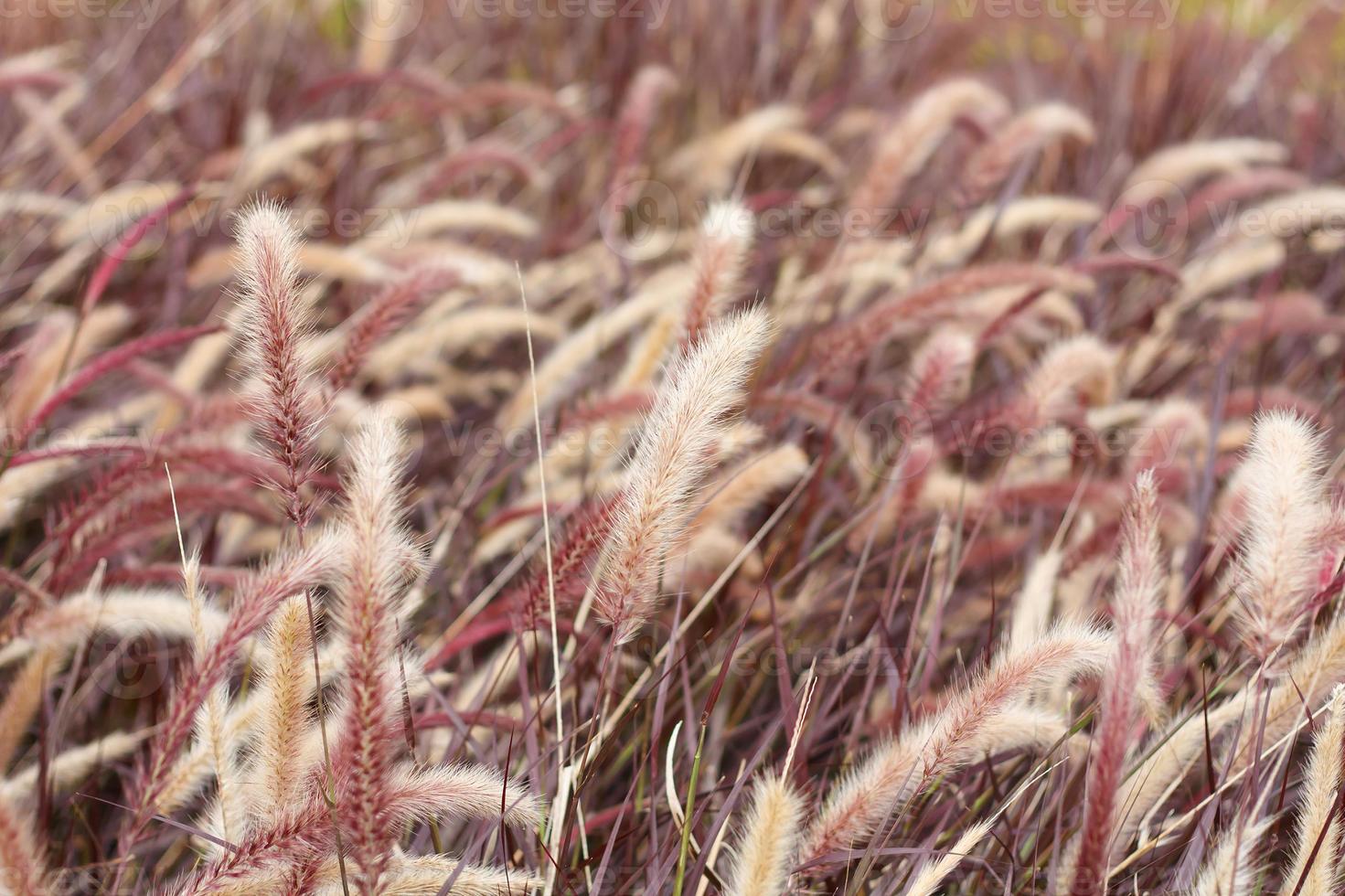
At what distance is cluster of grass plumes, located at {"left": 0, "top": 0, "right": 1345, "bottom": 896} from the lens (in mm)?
1026

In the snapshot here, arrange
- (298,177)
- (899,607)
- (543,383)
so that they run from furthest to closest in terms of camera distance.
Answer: (298,177) → (543,383) → (899,607)

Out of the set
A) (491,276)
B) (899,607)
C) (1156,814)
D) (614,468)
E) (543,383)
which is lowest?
(1156,814)

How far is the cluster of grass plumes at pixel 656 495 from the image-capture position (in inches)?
40.4

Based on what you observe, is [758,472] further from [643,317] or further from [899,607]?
[643,317]

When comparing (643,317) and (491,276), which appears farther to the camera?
(643,317)

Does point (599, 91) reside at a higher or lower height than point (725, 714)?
higher

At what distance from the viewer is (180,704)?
3.27 feet

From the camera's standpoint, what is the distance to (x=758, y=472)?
1.49 meters

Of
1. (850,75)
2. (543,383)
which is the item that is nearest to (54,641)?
(543,383)

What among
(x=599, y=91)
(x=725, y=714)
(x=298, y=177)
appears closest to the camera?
(x=725, y=714)

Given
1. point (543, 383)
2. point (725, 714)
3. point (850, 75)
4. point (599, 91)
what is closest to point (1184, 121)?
point (850, 75)

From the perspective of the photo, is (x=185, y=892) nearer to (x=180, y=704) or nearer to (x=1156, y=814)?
(x=180, y=704)

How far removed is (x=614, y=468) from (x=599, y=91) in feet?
6.68

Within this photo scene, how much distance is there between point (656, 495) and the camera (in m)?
1.03
